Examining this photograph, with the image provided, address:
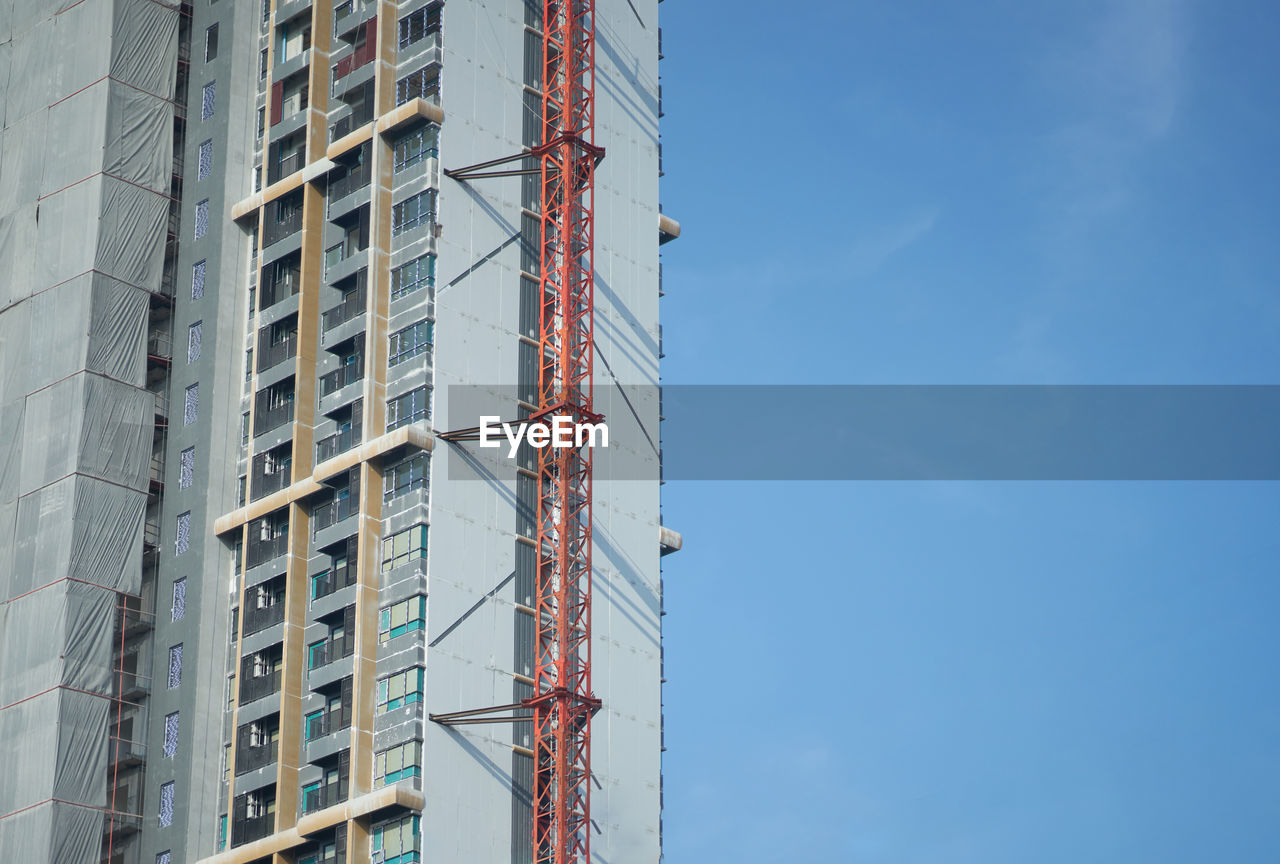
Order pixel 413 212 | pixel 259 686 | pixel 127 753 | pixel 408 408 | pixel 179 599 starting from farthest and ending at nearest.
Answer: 1. pixel 179 599
2. pixel 127 753
3. pixel 413 212
4. pixel 259 686
5. pixel 408 408

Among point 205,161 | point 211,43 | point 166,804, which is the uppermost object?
point 211,43

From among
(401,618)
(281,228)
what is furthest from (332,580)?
(281,228)

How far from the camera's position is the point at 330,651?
130500mm

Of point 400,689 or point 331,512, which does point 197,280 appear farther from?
point 400,689

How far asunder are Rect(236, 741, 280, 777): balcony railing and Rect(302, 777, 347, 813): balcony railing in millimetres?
3379

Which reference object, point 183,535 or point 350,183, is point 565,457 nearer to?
point 350,183

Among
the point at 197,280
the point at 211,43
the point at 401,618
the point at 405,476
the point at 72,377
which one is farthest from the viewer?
the point at 211,43

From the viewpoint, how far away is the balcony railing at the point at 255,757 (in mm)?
130625

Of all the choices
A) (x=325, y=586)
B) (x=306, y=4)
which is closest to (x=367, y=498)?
(x=325, y=586)

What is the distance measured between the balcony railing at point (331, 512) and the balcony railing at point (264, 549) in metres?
2.43

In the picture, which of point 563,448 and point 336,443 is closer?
point 563,448

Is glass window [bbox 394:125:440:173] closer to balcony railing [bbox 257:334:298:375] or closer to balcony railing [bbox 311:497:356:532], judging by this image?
balcony railing [bbox 257:334:298:375]

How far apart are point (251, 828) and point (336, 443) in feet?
74.7

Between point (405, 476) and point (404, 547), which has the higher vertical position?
point (405, 476)
